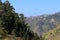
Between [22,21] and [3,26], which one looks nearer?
[3,26]

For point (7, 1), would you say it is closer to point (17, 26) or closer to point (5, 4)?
point (5, 4)

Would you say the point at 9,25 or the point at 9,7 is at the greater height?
the point at 9,7

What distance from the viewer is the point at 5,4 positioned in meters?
53.4

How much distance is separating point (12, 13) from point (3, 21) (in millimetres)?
7733

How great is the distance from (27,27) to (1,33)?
1931 centimetres

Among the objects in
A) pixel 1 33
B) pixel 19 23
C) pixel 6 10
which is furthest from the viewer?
pixel 19 23

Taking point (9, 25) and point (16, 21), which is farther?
point (16, 21)

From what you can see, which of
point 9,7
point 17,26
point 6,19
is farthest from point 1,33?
point 9,7

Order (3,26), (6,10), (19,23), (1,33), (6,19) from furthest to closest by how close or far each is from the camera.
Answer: (19,23), (6,10), (6,19), (3,26), (1,33)

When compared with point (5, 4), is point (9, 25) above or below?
below

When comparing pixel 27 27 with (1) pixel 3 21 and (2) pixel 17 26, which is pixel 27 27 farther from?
(1) pixel 3 21

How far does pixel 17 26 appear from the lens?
50750mm

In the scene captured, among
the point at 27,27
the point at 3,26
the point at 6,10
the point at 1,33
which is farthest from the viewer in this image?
the point at 27,27

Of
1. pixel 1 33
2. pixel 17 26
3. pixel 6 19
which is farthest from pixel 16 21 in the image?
pixel 1 33
